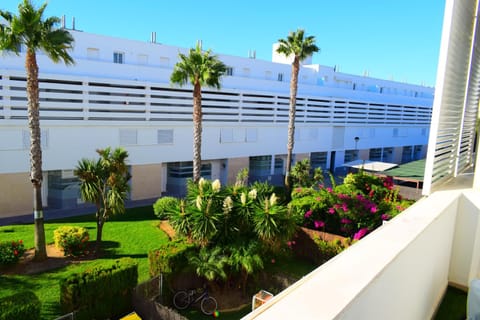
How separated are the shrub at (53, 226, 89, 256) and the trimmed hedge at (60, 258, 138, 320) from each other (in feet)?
15.5

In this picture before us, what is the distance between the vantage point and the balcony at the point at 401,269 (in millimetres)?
1391

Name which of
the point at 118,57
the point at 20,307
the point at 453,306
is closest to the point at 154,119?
the point at 118,57

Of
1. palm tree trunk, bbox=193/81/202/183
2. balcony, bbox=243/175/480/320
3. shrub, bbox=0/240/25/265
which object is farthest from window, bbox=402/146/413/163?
balcony, bbox=243/175/480/320

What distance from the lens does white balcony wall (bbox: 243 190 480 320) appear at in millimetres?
1390

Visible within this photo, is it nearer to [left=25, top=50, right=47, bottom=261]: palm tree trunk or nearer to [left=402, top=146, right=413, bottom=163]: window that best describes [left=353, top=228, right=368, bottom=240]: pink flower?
[left=25, top=50, right=47, bottom=261]: palm tree trunk

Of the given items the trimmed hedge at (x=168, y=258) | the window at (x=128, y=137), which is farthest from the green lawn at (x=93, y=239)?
the window at (x=128, y=137)

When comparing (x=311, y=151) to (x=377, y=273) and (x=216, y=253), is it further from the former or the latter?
(x=377, y=273)

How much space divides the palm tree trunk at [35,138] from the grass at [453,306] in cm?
1210

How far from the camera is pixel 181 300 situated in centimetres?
937

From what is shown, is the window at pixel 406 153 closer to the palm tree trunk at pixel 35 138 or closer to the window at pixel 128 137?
the window at pixel 128 137

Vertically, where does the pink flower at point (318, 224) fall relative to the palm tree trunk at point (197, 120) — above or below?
below

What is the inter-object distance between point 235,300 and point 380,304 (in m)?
8.70

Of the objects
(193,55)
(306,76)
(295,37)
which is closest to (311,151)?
(306,76)

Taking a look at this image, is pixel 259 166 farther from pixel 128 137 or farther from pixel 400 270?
pixel 400 270
